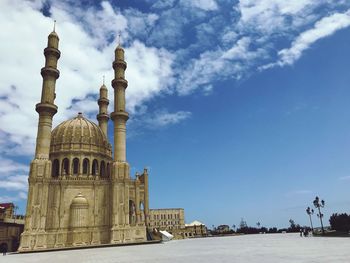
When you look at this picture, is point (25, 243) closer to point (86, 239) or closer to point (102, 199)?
point (86, 239)

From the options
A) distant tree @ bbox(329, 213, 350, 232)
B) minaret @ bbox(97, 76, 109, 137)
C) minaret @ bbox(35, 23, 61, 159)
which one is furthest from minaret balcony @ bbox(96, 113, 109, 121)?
distant tree @ bbox(329, 213, 350, 232)

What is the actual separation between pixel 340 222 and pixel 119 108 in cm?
3871

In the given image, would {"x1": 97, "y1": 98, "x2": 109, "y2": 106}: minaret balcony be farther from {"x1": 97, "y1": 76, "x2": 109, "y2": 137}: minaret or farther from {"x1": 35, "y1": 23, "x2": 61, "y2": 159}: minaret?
{"x1": 35, "y1": 23, "x2": 61, "y2": 159}: minaret

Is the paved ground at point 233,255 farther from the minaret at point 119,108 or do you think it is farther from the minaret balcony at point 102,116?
the minaret balcony at point 102,116

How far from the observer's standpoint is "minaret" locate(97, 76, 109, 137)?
6106cm

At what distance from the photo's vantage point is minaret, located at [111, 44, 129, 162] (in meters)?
47.4

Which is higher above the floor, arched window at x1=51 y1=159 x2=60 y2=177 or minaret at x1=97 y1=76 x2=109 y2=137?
minaret at x1=97 y1=76 x2=109 y2=137

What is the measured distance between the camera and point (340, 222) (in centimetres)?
4688

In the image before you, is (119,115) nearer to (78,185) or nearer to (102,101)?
(78,185)

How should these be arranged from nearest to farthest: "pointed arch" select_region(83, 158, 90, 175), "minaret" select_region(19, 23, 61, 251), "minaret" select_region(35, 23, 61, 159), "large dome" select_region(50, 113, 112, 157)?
"minaret" select_region(19, 23, 61, 251) → "minaret" select_region(35, 23, 61, 159) → "pointed arch" select_region(83, 158, 90, 175) → "large dome" select_region(50, 113, 112, 157)

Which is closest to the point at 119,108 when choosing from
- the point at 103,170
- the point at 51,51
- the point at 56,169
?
the point at 103,170

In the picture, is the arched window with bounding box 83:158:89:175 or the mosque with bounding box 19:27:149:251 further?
the arched window with bounding box 83:158:89:175

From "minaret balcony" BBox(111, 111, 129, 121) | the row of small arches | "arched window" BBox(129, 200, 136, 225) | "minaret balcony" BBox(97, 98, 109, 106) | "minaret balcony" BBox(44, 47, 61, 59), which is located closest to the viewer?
"minaret balcony" BBox(44, 47, 61, 59)

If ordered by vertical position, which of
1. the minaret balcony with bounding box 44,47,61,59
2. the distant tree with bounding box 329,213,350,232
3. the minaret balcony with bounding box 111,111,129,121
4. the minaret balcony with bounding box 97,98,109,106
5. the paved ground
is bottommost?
the paved ground
